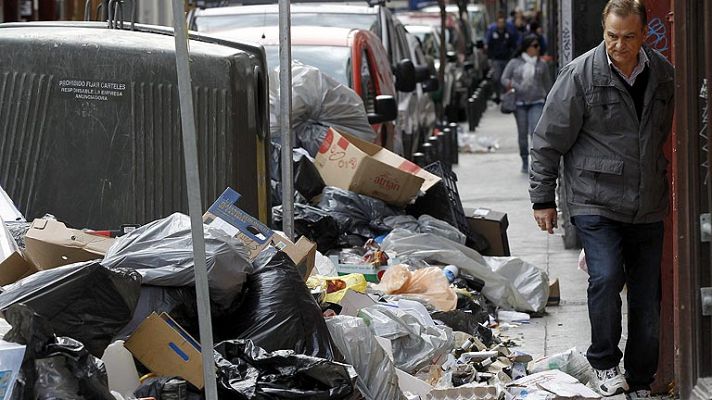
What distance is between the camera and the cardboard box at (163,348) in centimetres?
490

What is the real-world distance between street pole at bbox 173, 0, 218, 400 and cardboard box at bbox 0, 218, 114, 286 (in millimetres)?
1698

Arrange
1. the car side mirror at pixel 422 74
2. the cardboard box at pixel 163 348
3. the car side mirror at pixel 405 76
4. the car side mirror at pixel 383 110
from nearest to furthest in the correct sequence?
the cardboard box at pixel 163 348 < the car side mirror at pixel 383 110 < the car side mirror at pixel 405 76 < the car side mirror at pixel 422 74

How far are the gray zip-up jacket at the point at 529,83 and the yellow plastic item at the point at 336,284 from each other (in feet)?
30.4

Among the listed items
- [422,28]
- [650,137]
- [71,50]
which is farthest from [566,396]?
[422,28]

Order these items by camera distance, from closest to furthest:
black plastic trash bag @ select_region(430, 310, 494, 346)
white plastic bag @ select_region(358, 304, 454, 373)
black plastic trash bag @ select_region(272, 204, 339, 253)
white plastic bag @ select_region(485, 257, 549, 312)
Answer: white plastic bag @ select_region(358, 304, 454, 373) → black plastic trash bag @ select_region(430, 310, 494, 346) → black plastic trash bag @ select_region(272, 204, 339, 253) → white plastic bag @ select_region(485, 257, 549, 312)

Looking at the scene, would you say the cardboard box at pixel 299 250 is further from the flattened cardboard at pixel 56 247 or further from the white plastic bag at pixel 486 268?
the white plastic bag at pixel 486 268

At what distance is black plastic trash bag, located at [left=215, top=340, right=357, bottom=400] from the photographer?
480cm

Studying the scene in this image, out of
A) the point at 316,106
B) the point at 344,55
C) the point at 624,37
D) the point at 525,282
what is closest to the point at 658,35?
the point at 624,37

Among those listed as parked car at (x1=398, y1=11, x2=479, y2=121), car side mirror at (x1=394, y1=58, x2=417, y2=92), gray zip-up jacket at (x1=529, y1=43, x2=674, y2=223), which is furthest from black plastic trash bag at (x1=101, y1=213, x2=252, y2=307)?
parked car at (x1=398, y1=11, x2=479, y2=121)

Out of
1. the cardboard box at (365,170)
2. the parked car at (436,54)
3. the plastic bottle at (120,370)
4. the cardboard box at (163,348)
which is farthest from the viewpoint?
the parked car at (436,54)

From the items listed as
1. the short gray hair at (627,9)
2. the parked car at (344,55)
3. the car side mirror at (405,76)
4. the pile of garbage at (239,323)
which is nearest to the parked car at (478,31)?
the car side mirror at (405,76)

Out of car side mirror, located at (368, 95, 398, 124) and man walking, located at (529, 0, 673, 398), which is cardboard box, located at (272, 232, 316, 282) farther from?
car side mirror, located at (368, 95, 398, 124)

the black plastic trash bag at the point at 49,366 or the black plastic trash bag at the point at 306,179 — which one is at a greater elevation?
the black plastic trash bag at the point at 49,366

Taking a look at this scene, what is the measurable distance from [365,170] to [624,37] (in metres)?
3.38
